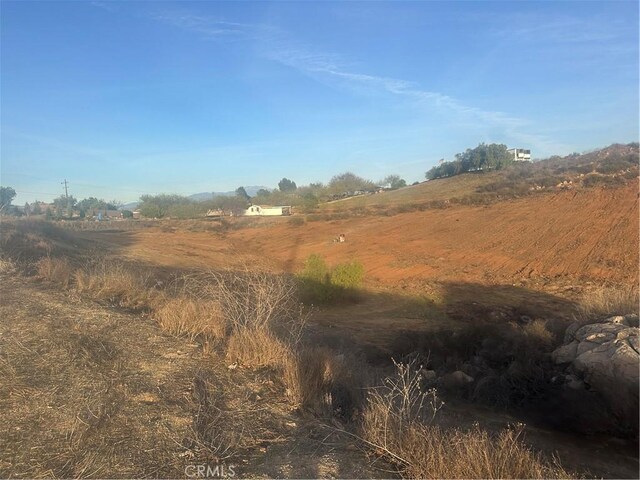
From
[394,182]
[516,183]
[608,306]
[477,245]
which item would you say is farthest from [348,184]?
[608,306]

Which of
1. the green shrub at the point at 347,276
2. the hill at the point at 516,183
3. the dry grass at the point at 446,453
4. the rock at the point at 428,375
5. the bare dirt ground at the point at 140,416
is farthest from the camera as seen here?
the hill at the point at 516,183

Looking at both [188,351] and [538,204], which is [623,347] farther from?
[538,204]

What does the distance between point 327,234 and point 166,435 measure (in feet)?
125

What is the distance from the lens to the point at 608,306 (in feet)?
39.1

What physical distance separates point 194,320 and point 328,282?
1091cm

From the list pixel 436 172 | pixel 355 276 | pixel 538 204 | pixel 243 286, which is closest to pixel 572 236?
pixel 538 204

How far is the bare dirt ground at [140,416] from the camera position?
4.36 m

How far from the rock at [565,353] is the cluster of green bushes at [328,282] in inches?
396

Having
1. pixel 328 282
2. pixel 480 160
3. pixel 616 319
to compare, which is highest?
pixel 480 160

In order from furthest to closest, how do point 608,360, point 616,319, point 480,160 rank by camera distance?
point 480,160
point 616,319
point 608,360

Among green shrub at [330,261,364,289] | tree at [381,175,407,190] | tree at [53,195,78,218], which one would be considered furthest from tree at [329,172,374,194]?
green shrub at [330,261,364,289]

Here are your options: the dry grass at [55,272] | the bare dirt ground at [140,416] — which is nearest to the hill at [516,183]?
the dry grass at [55,272]

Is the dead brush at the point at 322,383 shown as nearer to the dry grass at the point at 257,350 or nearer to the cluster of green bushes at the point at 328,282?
the dry grass at the point at 257,350

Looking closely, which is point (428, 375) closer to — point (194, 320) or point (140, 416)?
point (194, 320)
